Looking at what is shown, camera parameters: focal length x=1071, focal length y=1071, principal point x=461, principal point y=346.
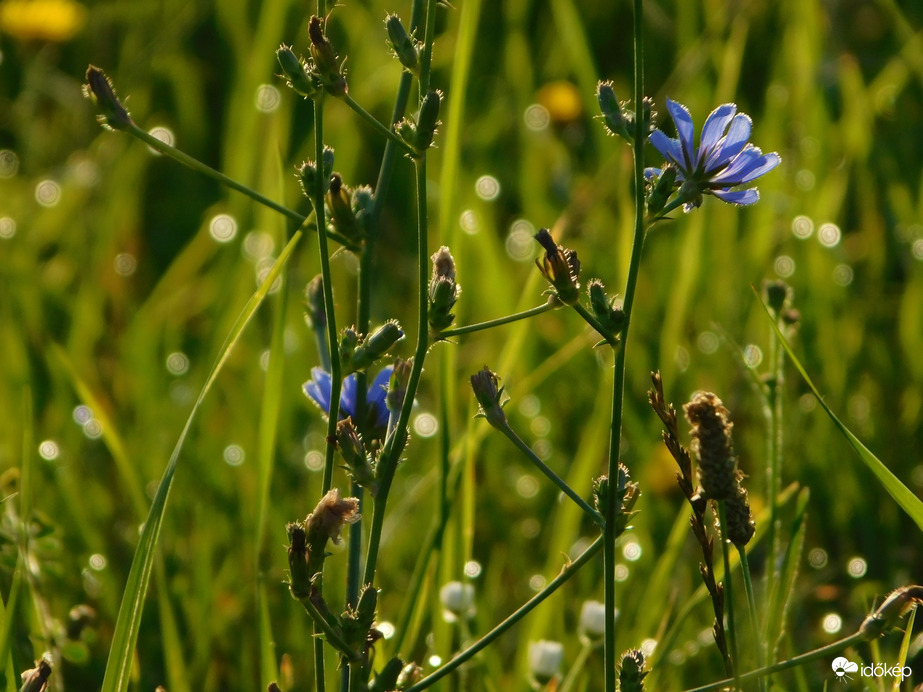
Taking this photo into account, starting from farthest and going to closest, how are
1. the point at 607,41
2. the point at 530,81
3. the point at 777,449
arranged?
the point at 607,41 → the point at 530,81 → the point at 777,449

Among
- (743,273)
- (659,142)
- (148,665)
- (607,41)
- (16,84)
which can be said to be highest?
(607,41)

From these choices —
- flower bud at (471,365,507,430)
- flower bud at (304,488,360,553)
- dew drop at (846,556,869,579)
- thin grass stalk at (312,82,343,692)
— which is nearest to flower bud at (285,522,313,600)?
flower bud at (304,488,360,553)

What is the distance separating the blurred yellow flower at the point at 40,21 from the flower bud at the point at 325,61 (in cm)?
301

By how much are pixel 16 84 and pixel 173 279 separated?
1.76 m

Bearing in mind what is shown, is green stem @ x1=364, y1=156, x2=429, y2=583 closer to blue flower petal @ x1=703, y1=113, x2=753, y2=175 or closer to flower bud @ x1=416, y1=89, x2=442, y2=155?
flower bud @ x1=416, y1=89, x2=442, y2=155

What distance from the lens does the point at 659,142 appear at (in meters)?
1.12

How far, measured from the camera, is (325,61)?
108 centimetres

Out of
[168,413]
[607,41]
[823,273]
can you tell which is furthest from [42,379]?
[607,41]

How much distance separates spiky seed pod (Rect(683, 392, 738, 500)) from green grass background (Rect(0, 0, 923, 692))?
343 millimetres

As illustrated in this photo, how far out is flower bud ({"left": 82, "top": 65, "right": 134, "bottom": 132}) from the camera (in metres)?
1.19

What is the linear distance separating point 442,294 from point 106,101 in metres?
0.45

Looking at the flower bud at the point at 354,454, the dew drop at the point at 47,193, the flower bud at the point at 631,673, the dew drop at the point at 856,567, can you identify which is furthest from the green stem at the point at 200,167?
the dew drop at the point at 47,193

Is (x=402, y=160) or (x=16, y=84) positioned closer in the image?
(x=402, y=160)

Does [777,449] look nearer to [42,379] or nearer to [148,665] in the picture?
[148,665]
